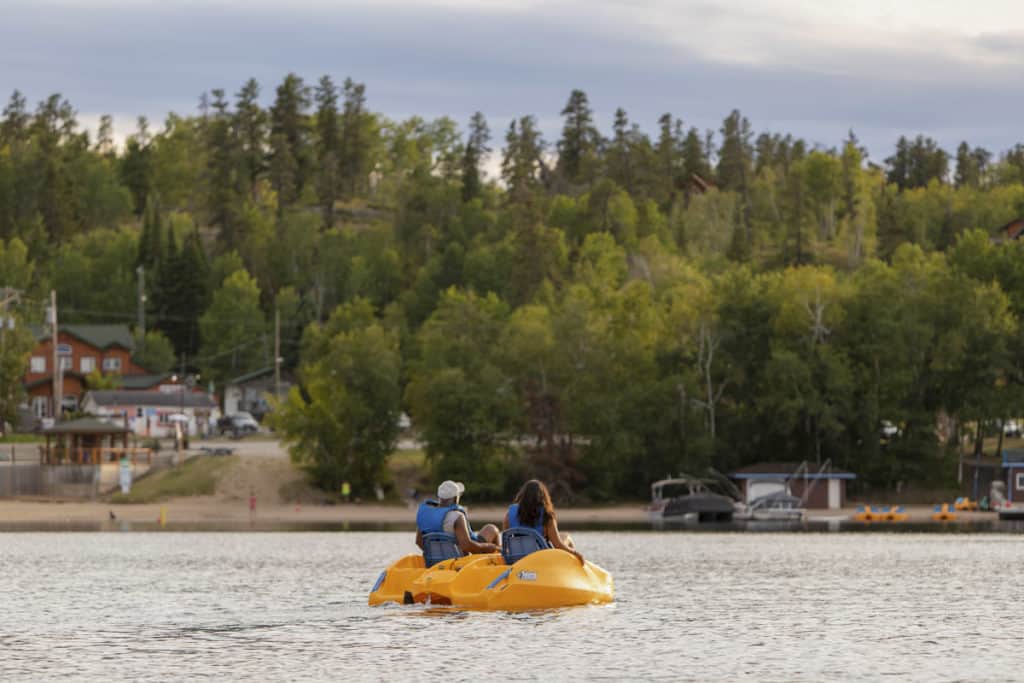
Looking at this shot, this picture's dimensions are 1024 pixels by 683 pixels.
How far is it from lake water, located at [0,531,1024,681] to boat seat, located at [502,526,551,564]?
1320 mm

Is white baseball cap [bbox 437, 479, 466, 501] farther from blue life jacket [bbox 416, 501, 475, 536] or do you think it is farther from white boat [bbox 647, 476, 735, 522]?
white boat [bbox 647, 476, 735, 522]

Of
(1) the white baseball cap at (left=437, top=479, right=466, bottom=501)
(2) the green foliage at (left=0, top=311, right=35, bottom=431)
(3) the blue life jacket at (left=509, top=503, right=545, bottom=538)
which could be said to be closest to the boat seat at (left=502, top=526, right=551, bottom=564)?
(3) the blue life jacket at (left=509, top=503, right=545, bottom=538)

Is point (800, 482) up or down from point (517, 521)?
down

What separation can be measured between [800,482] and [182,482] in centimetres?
3738

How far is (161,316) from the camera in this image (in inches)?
7003

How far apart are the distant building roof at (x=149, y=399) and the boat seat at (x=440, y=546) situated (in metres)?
111

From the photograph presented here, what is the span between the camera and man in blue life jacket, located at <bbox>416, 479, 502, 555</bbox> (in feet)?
119

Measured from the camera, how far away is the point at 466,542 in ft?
119

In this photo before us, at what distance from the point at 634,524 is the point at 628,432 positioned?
420 inches

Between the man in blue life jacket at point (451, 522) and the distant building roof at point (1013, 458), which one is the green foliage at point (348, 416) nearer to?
the distant building roof at point (1013, 458)

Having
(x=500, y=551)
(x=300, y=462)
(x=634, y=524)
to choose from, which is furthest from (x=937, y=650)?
(x=300, y=462)

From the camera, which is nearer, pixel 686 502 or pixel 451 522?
pixel 451 522

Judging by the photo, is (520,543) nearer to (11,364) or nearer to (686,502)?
(686,502)

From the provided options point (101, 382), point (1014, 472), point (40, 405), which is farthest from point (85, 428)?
point (1014, 472)
